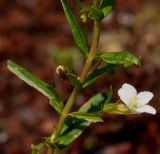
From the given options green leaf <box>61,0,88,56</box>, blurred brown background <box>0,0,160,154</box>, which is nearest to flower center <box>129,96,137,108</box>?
green leaf <box>61,0,88,56</box>

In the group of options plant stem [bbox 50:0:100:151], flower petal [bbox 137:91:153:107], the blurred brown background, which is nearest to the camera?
plant stem [bbox 50:0:100:151]

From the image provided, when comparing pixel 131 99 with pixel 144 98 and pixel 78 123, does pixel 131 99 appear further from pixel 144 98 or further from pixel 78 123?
pixel 78 123

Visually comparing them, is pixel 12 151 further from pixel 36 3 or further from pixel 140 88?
pixel 36 3

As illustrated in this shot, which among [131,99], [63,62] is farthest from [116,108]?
[63,62]

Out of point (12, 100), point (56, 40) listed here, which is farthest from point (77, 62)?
point (12, 100)

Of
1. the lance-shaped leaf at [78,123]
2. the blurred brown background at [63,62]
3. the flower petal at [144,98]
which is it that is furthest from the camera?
the blurred brown background at [63,62]

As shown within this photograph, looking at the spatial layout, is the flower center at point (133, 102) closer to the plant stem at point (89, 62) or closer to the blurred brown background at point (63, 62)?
the plant stem at point (89, 62)

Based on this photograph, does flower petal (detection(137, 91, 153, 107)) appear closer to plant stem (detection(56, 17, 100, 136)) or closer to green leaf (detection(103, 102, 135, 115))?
green leaf (detection(103, 102, 135, 115))

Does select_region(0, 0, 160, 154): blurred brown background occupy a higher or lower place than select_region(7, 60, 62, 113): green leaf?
lower

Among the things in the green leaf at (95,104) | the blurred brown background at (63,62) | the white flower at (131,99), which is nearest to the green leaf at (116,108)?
the white flower at (131,99)
